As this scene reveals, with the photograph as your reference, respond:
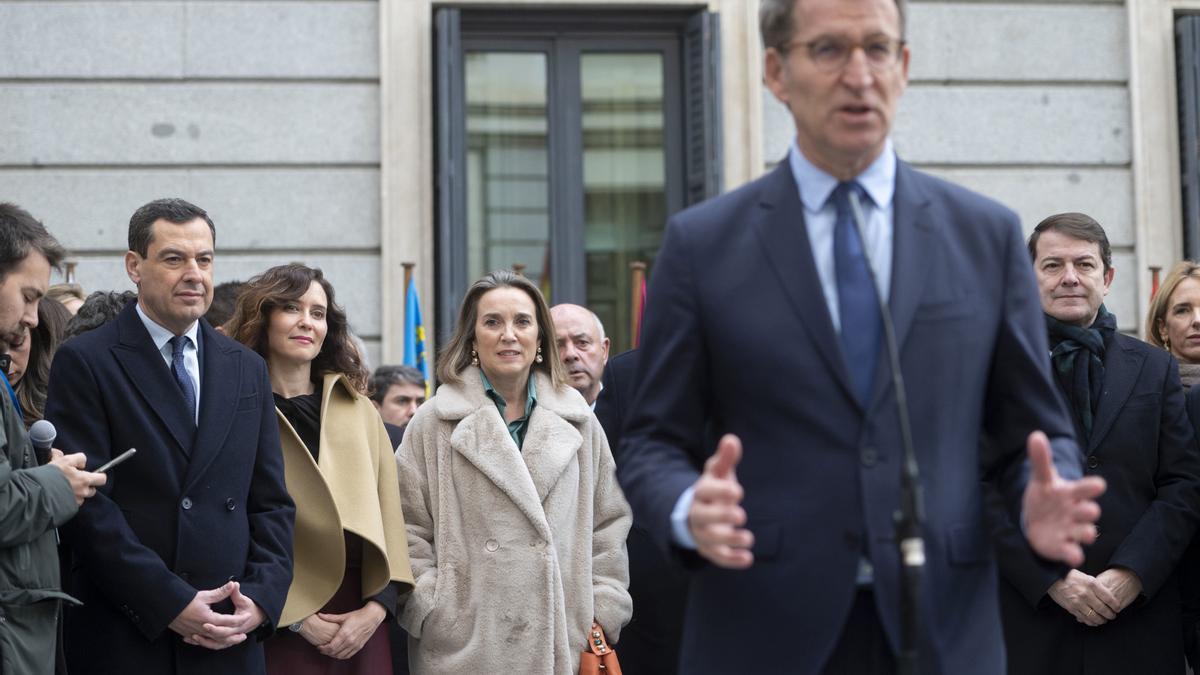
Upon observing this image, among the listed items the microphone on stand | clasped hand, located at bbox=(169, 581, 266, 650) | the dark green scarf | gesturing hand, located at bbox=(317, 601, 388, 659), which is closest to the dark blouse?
gesturing hand, located at bbox=(317, 601, 388, 659)

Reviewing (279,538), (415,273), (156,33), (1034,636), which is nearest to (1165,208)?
(415,273)

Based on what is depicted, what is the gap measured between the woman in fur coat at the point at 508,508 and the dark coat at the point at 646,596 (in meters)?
0.30

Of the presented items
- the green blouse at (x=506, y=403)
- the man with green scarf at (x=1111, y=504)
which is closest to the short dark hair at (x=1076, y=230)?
the man with green scarf at (x=1111, y=504)

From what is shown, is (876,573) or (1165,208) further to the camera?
(1165,208)

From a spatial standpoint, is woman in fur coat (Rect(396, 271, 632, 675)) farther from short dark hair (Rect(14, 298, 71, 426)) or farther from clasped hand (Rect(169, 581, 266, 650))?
short dark hair (Rect(14, 298, 71, 426))

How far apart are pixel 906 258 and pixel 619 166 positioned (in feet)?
27.2

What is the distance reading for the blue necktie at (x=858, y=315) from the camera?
2.88m

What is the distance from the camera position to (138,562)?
5.01 meters

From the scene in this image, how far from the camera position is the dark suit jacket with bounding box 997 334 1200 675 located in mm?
5658

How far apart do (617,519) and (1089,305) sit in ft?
6.34

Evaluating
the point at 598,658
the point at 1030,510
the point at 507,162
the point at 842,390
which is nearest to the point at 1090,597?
the point at 598,658

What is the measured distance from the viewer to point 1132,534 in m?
5.70

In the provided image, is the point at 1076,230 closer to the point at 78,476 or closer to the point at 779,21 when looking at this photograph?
the point at 779,21

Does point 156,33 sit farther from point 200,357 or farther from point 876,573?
point 876,573
